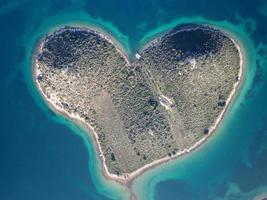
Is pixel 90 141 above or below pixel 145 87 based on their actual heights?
below

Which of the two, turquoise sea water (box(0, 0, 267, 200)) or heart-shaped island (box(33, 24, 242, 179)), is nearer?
heart-shaped island (box(33, 24, 242, 179))

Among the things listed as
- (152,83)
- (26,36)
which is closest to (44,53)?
(26,36)

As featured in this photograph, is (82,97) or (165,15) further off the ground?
(165,15)

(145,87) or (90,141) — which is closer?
(145,87)

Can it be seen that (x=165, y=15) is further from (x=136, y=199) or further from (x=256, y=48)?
(x=136, y=199)
